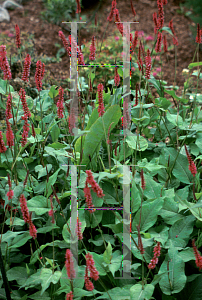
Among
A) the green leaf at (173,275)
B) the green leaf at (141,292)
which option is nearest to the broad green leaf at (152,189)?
the green leaf at (173,275)

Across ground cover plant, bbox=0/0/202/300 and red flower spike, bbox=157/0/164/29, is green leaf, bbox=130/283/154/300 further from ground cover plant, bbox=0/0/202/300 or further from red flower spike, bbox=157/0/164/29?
red flower spike, bbox=157/0/164/29

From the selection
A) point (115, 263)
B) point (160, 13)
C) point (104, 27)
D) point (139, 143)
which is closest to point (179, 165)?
point (139, 143)

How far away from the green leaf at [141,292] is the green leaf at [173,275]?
0.25ft

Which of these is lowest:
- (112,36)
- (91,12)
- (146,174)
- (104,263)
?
(104,263)

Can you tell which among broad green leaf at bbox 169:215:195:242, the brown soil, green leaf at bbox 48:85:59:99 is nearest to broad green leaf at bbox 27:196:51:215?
broad green leaf at bbox 169:215:195:242

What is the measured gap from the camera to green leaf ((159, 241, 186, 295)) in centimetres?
90

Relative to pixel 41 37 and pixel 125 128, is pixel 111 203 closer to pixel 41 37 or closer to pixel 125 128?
pixel 125 128

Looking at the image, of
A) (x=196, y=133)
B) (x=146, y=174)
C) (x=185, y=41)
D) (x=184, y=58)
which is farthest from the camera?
(x=185, y=41)

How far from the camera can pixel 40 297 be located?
0.93 metres

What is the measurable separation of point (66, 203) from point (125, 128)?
1.22 ft

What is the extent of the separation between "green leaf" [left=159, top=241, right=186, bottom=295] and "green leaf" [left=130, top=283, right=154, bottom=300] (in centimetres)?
8

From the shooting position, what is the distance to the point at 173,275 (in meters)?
0.92

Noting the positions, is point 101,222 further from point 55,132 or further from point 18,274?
point 55,132

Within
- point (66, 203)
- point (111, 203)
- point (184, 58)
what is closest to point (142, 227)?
point (111, 203)
